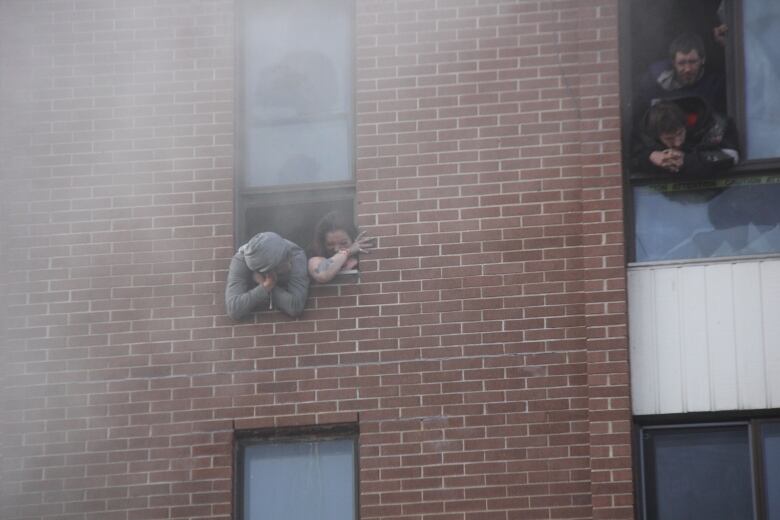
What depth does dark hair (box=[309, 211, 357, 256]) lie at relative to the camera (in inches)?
368

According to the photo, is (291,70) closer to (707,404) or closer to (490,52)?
(490,52)

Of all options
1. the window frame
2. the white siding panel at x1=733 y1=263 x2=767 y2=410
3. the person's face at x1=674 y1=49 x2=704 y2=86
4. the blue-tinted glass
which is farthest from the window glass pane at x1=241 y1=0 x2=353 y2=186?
the blue-tinted glass

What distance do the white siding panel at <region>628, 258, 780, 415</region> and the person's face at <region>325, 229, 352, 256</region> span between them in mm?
1579

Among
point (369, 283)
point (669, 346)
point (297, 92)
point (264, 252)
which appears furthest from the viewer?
point (297, 92)

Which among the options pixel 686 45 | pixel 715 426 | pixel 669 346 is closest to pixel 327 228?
pixel 669 346

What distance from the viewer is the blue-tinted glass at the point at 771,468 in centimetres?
872

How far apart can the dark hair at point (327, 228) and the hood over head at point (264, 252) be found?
25 cm

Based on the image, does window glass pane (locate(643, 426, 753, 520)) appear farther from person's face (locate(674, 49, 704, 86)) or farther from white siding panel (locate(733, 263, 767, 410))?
person's face (locate(674, 49, 704, 86))

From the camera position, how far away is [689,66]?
9297 mm

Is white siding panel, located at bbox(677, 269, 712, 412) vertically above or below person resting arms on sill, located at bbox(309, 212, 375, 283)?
below

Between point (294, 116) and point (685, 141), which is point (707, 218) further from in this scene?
point (294, 116)

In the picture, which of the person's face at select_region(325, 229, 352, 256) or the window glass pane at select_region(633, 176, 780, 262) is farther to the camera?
the person's face at select_region(325, 229, 352, 256)

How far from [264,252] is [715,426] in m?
2.58

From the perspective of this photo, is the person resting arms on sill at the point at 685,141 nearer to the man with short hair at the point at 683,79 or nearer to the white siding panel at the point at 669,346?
the man with short hair at the point at 683,79
